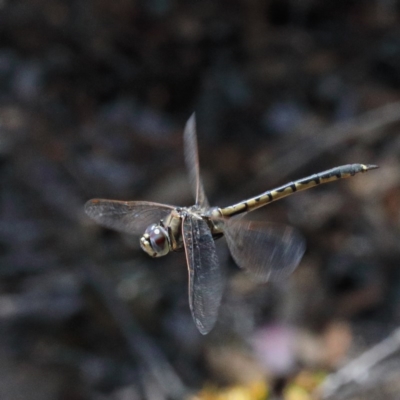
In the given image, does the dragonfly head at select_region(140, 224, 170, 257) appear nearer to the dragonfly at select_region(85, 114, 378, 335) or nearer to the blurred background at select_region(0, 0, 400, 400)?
the dragonfly at select_region(85, 114, 378, 335)

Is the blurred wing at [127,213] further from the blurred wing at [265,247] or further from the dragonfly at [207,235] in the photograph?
the blurred wing at [265,247]

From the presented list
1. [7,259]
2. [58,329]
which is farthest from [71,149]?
[58,329]

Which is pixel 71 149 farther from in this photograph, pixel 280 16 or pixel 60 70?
pixel 280 16

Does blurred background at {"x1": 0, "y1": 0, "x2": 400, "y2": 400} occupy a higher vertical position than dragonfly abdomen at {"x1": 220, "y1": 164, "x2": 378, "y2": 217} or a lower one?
higher

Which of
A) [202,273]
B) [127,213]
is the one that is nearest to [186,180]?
[127,213]

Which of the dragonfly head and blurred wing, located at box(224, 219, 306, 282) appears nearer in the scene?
blurred wing, located at box(224, 219, 306, 282)

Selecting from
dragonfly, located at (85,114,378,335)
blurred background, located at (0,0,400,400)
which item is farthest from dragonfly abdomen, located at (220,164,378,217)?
blurred background, located at (0,0,400,400)

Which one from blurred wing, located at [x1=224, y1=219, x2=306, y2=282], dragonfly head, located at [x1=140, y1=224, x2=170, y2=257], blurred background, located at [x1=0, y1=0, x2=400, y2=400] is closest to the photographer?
blurred wing, located at [x1=224, y1=219, x2=306, y2=282]
